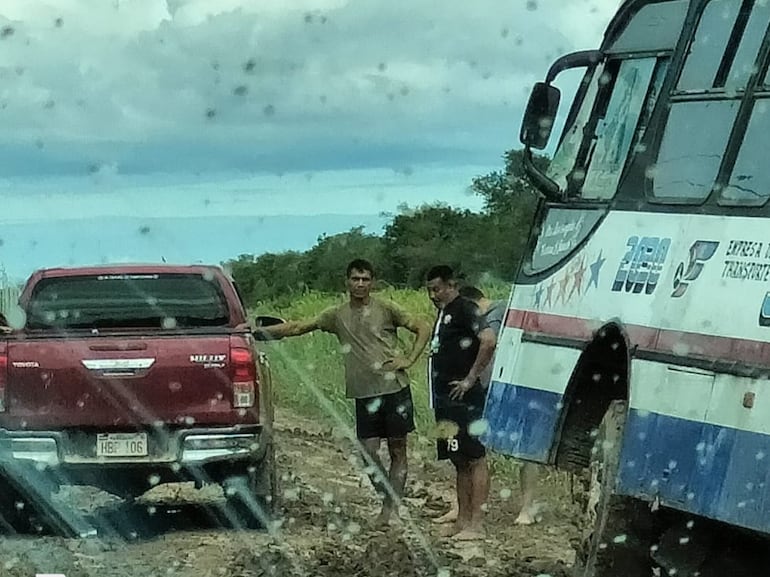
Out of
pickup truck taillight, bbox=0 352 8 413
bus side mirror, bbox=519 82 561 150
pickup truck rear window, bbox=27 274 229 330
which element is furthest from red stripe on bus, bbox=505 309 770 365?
pickup truck taillight, bbox=0 352 8 413

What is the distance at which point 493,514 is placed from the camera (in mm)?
14078

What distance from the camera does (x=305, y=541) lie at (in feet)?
39.9

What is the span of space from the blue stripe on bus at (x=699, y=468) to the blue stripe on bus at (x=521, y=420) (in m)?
1.15

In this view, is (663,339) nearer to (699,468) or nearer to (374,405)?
(699,468)

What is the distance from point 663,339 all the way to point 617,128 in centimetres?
193

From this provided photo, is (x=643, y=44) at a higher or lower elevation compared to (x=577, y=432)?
higher

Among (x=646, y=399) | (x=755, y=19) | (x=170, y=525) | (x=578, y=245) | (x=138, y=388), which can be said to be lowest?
(x=170, y=525)

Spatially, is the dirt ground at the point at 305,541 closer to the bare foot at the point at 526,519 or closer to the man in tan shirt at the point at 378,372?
the bare foot at the point at 526,519

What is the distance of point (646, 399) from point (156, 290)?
5480 mm

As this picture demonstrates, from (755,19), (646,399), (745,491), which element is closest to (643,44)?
(755,19)

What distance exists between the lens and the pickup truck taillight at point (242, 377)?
1261cm

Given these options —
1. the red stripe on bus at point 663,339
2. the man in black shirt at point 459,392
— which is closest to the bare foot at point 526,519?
the man in black shirt at point 459,392

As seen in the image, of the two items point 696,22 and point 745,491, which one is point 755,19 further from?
point 745,491

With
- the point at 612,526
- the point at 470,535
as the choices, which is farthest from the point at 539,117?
the point at 470,535
